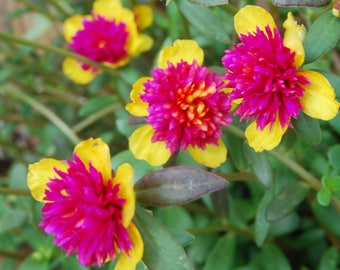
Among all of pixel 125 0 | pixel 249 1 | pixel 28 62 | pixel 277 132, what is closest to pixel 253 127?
pixel 277 132

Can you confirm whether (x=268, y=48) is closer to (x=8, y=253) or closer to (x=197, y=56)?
(x=197, y=56)

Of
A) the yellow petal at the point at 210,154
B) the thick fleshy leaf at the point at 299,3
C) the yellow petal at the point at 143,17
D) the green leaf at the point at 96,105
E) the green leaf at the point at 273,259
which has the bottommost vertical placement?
the green leaf at the point at 273,259

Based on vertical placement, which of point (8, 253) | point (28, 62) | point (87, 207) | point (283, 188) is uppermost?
point (87, 207)

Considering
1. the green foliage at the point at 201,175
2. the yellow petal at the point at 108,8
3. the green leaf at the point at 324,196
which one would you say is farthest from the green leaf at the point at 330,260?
the yellow petal at the point at 108,8

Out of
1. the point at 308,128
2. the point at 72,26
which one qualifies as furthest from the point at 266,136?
the point at 72,26

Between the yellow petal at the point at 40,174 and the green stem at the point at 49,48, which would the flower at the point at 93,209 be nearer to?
the yellow petal at the point at 40,174

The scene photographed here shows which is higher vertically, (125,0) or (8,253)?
(125,0)
